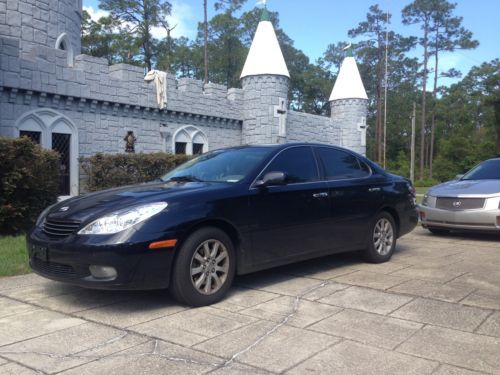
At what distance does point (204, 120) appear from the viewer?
2084cm

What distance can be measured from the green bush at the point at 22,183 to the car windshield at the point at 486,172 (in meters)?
8.29

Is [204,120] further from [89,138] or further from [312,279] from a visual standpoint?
[312,279]

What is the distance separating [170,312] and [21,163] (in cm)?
574

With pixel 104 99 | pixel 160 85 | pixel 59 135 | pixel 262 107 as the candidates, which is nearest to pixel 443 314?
pixel 59 135

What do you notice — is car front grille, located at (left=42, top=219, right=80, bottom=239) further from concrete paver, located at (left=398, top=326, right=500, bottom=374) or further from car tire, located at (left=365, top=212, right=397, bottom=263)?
car tire, located at (left=365, top=212, right=397, bottom=263)

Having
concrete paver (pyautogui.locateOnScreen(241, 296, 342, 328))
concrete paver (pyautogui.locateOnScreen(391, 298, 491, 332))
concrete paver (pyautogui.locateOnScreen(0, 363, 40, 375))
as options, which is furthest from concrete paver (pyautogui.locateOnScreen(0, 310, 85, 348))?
concrete paver (pyautogui.locateOnScreen(391, 298, 491, 332))

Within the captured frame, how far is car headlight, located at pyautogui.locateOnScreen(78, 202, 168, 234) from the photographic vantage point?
14.0 feet

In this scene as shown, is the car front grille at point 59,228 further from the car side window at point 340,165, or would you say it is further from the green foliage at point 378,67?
the green foliage at point 378,67

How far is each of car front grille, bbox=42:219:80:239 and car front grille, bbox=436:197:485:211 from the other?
22.8ft

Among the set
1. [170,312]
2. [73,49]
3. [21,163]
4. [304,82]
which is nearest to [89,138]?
[73,49]

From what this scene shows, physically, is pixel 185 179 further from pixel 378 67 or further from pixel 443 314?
pixel 378 67

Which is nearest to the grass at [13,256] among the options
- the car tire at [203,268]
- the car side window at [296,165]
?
the car tire at [203,268]

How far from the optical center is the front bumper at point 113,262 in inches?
164

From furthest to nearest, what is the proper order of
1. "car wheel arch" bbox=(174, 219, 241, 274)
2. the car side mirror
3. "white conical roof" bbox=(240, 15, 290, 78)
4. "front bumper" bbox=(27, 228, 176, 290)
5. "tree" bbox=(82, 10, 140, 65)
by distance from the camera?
"tree" bbox=(82, 10, 140, 65)
"white conical roof" bbox=(240, 15, 290, 78)
the car side mirror
"car wheel arch" bbox=(174, 219, 241, 274)
"front bumper" bbox=(27, 228, 176, 290)
